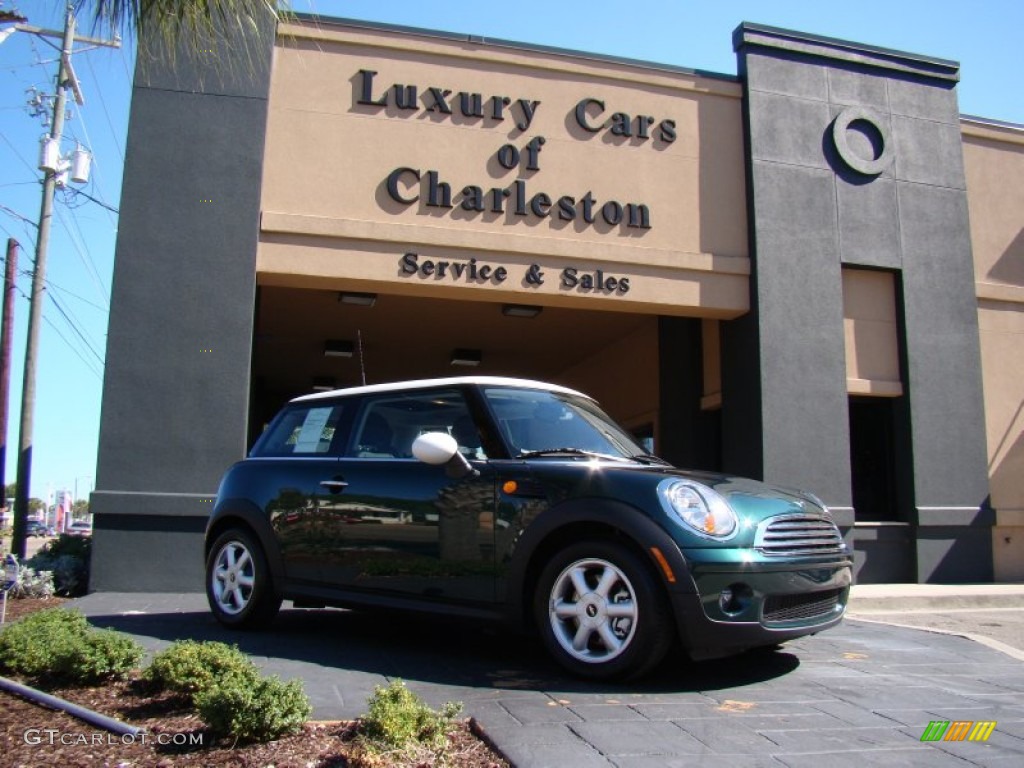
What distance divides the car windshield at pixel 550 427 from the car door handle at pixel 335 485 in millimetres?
1051

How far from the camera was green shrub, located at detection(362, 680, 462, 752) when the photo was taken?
3.00m

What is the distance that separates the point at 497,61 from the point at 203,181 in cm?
376

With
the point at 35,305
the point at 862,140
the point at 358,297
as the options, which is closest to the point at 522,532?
the point at 358,297

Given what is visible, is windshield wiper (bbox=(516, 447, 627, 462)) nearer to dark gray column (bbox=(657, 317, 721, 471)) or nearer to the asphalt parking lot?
the asphalt parking lot

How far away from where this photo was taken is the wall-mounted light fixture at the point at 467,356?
16047 mm

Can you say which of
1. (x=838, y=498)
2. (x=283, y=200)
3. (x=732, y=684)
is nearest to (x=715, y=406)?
(x=838, y=498)

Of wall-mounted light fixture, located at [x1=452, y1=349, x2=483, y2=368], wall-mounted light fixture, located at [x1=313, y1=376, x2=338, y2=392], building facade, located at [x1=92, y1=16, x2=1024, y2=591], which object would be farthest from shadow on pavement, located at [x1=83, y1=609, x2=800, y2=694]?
wall-mounted light fixture, located at [x1=313, y1=376, x2=338, y2=392]

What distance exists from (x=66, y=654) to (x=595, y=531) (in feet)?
8.38

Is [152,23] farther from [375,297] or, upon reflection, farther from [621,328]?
[621,328]

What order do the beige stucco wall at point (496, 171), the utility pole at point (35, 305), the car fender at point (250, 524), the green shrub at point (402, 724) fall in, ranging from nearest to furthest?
the green shrub at point (402, 724), the car fender at point (250, 524), the beige stucco wall at point (496, 171), the utility pole at point (35, 305)

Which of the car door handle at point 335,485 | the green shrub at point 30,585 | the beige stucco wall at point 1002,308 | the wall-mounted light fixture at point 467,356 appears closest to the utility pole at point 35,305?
the green shrub at point 30,585

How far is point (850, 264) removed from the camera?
11008 millimetres

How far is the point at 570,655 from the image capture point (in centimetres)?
424

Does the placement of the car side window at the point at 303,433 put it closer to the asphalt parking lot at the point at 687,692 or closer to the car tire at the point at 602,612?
the asphalt parking lot at the point at 687,692
